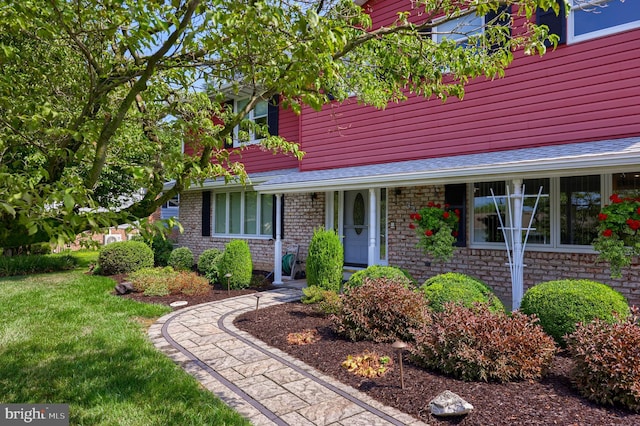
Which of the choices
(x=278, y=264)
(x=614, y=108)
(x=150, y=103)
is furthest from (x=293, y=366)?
(x=614, y=108)

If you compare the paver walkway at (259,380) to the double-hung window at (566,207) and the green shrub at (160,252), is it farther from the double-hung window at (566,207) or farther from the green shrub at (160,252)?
the green shrub at (160,252)

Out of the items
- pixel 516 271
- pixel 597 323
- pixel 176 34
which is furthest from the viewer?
pixel 516 271

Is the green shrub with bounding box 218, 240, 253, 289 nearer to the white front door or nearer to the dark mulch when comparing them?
the white front door

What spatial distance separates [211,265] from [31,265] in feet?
21.3

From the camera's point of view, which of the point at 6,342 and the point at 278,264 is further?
the point at 278,264

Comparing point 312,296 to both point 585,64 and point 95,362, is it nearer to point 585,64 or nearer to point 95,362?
point 95,362

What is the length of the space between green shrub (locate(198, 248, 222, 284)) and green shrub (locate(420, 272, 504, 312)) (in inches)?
222

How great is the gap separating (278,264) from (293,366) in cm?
545

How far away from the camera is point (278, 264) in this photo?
10031 millimetres

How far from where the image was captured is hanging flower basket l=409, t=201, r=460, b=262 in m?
7.61

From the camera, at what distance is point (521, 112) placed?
7.62m

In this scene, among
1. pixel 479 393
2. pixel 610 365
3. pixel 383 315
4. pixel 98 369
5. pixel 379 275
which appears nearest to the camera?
pixel 610 365

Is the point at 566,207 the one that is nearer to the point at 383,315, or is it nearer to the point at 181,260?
the point at 383,315

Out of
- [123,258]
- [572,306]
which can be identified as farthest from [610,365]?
[123,258]
